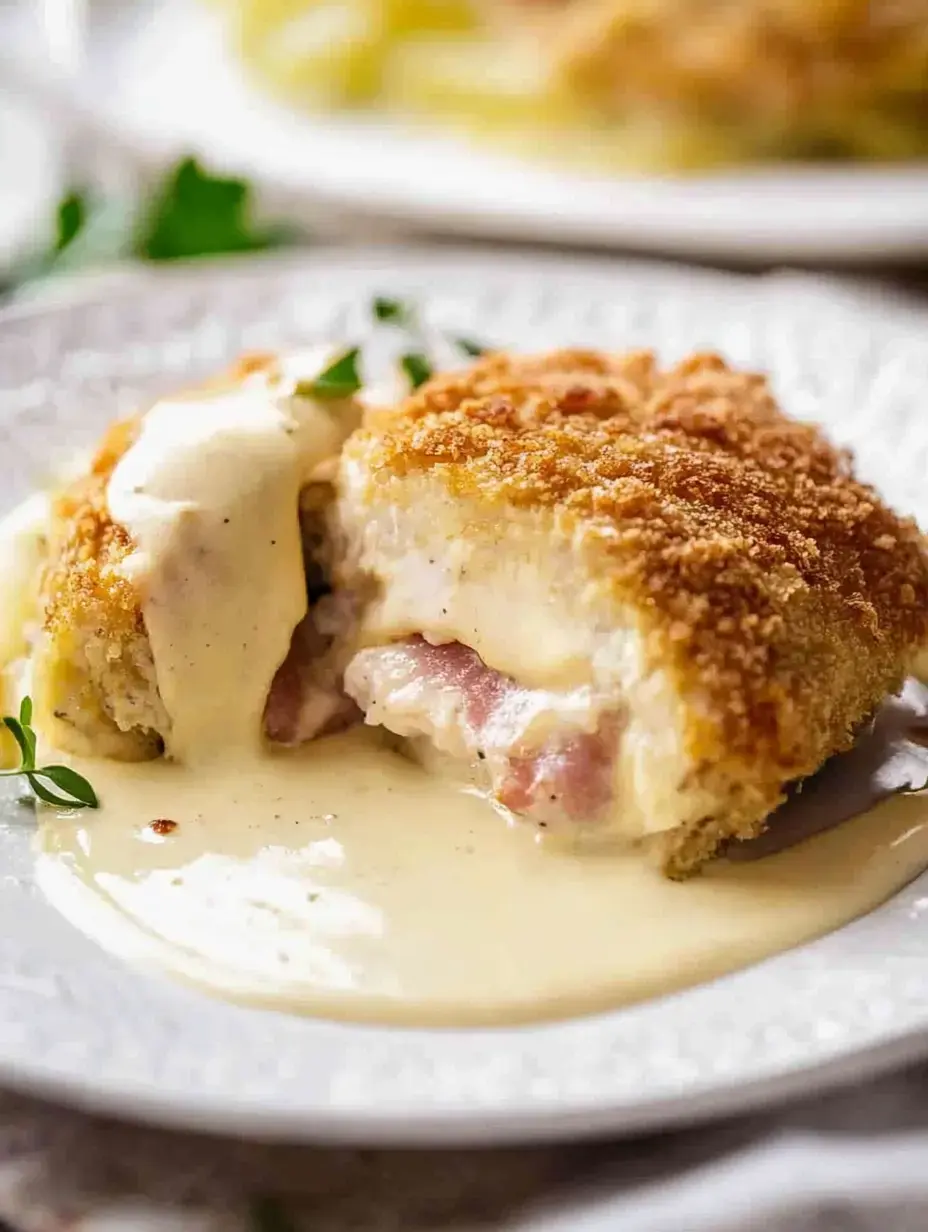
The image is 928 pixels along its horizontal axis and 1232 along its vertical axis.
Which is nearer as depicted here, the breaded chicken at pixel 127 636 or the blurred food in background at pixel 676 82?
the breaded chicken at pixel 127 636

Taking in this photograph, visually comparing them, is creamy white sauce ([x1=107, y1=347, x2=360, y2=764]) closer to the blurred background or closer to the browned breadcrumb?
the browned breadcrumb

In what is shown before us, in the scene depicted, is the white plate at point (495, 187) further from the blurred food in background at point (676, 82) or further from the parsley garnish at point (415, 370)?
the parsley garnish at point (415, 370)

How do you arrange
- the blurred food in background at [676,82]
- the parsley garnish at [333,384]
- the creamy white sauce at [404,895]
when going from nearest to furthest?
the creamy white sauce at [404,895] → the parsley garnish at [333,384] → the blurred food in background at [676,82]

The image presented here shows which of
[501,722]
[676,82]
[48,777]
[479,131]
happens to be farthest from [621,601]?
[479,131]

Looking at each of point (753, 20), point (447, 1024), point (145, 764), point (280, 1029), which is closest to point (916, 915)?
point (447, 1024)

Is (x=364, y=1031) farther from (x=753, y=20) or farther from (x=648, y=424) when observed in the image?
(x=753, y=20)

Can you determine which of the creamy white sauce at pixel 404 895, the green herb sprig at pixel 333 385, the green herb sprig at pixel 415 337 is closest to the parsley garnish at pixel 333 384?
the green herb sprig at pixel 333 385
